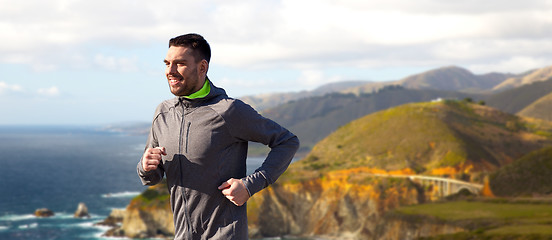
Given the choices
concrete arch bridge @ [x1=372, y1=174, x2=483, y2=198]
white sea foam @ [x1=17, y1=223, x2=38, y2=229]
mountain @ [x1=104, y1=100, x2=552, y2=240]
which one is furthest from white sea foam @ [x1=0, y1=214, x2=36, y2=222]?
concrete arch bridge @ [x1=372, y1=174, x2=483, y2=198]

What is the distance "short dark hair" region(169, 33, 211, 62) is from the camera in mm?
5234

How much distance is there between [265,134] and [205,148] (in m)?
0.55

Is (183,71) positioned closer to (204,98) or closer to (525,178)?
(204,98)

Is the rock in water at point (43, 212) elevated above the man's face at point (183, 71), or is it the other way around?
the man's face at point (183, 71)

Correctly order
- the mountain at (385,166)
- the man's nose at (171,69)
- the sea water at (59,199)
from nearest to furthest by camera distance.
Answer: the man's nose at (171,69) → the sea water at (59,199) → the mountain at (385,166)

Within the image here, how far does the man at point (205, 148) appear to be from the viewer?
521 cm

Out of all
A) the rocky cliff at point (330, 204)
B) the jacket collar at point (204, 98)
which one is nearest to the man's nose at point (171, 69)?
the jacket collar at point (204, 98)

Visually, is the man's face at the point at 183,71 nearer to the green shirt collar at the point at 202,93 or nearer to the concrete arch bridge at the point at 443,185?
the green shirt collar at the point at 202,93

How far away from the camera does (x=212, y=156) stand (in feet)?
17.1

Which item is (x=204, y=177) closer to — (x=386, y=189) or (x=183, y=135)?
(x=183, y=135)

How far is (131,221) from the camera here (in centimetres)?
9688

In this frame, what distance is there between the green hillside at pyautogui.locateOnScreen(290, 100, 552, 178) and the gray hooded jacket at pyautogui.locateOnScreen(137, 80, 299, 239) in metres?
113

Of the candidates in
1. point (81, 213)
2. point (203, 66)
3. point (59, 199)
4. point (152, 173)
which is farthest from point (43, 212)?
point (203, 66)

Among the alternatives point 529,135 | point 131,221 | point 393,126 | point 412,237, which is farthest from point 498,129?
point 131,221
